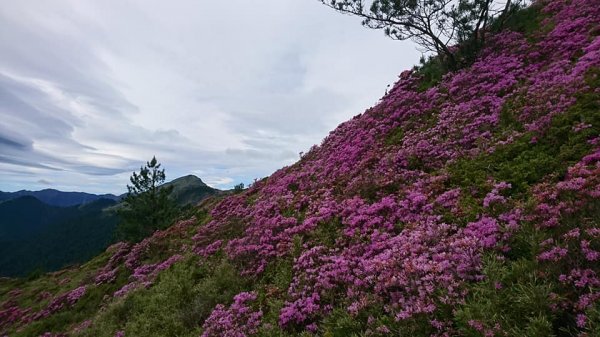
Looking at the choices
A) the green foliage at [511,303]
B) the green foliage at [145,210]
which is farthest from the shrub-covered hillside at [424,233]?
the green foliage at [145,210]

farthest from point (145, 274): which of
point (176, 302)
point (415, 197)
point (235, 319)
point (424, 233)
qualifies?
point (424, 233)

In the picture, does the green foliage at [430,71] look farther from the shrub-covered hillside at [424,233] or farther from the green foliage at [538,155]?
the green foliage at [538,155]

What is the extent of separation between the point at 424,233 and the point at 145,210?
3786 cm

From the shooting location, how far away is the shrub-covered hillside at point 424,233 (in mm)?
6637

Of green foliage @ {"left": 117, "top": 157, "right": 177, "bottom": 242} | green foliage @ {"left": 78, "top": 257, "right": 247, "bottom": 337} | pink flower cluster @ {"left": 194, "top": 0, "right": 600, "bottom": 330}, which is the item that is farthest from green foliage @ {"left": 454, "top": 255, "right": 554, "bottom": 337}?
green foliage @ {"left": 117, "top": 157, "right": 177, "bottom": 242}

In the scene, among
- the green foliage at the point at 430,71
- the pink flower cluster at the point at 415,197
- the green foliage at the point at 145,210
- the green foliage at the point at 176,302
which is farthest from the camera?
the green foliage at the point at 145,210

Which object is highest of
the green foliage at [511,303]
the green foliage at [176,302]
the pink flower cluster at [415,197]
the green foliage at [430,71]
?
the green foliage at [430,71]

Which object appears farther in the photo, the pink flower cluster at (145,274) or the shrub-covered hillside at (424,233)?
the pink flower cluster at (145,274)

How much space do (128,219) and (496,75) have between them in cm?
3916

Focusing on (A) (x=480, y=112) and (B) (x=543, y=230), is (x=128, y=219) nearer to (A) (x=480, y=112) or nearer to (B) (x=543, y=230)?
(A) (x=480, y=112)

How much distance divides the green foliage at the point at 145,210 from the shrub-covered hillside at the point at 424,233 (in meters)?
15.3

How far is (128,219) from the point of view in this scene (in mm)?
40125

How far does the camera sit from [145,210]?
4050cm

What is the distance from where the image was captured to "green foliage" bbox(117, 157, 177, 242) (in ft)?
130
